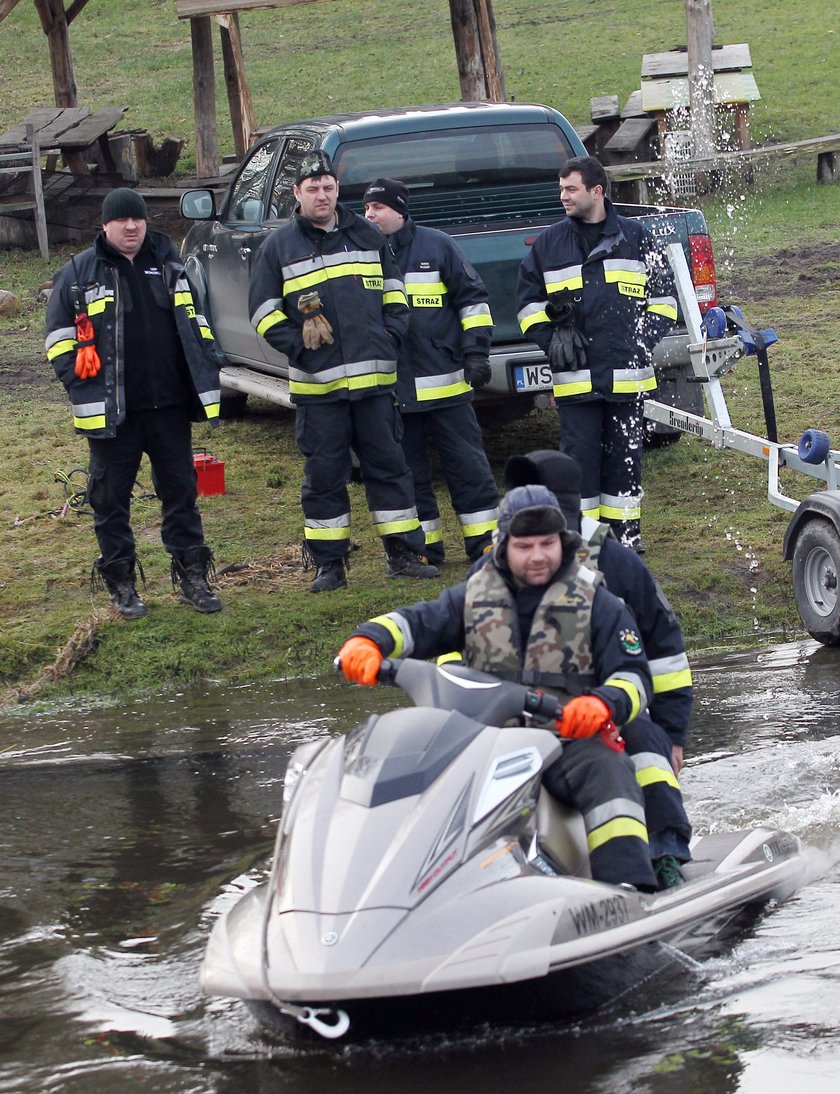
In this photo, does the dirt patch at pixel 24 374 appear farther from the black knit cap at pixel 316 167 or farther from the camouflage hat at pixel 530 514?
the camouflage hat at pixel 530 514

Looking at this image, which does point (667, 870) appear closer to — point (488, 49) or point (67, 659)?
point (67, 659)

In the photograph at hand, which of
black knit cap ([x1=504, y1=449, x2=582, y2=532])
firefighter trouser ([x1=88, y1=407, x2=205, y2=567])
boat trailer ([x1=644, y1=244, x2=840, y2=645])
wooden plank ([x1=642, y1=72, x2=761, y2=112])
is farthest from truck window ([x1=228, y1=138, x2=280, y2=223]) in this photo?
wooden plank ([x1=642, y1=72, x2=761, y2=112])

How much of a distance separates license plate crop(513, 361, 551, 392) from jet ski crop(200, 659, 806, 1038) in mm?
4853

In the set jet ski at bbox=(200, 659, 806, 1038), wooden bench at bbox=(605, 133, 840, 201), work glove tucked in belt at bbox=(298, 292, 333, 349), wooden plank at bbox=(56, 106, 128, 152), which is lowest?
jet ski at bbox=(200, 659, 806, 1038)

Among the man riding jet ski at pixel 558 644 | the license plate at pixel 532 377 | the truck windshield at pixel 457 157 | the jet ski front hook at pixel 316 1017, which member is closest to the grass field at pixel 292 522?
the license plate at pixel 532 377

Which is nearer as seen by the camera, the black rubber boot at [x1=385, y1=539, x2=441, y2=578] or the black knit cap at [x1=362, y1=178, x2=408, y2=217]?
the black knit cap at [x1=362, y1=178, x2=408, y2=217]

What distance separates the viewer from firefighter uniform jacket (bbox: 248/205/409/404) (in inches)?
320

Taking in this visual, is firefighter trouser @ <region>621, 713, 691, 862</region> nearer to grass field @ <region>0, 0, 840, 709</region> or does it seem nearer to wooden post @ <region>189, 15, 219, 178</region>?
grass field @ <region>0, 0, 840, 709</region>

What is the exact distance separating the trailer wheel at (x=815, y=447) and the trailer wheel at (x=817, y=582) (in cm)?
36

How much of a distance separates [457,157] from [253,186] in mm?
1564

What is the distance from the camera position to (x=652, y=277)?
8.95m

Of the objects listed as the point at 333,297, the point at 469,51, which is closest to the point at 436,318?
the point at 333,297

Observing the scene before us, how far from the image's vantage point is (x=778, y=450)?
8.28 meters

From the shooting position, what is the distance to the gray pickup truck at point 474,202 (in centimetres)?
963
